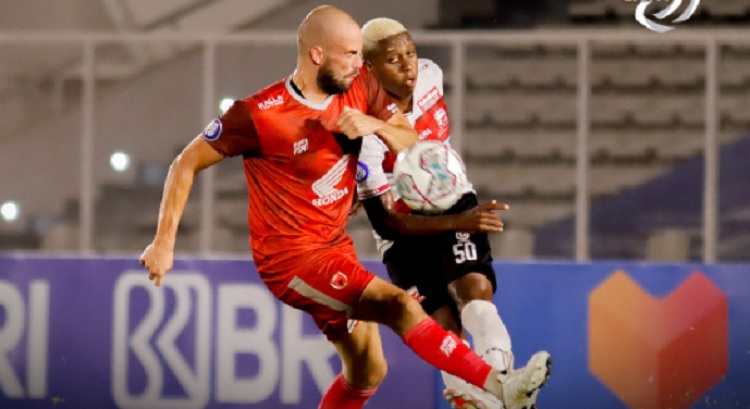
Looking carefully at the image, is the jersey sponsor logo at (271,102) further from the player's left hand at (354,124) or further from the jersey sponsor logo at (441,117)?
the jersey sponsor logo at (441,117)

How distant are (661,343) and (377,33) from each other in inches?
90.9

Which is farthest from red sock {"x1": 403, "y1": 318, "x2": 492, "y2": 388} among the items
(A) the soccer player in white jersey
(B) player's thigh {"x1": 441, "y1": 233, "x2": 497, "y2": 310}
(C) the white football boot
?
(B) player's thigh {"x1": 441, "y1": 233, "x2": 497, "y2": 310}

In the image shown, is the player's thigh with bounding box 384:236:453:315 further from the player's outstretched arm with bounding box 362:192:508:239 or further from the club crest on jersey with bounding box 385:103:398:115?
the club crest on jersey with bounding box 385:103:398:115

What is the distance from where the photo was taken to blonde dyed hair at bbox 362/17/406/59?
593cm

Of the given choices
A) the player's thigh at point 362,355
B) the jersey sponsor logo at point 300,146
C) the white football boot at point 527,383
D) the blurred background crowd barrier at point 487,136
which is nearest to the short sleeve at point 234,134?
the jersey sponsor logo at point 300,146

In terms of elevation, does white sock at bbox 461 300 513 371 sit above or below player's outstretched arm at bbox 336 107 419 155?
below

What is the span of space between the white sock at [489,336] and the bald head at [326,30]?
116 centimetres

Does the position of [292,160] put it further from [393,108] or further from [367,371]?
[367,371]

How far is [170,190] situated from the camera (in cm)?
539

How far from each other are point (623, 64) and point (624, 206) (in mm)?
1012

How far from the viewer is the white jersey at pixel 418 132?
5762mm

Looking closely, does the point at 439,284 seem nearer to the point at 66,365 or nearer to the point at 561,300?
the point at 561,300

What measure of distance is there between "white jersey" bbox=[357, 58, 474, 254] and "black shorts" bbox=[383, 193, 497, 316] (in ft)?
0.28

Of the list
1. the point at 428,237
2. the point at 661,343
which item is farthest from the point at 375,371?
the point at 661,343
